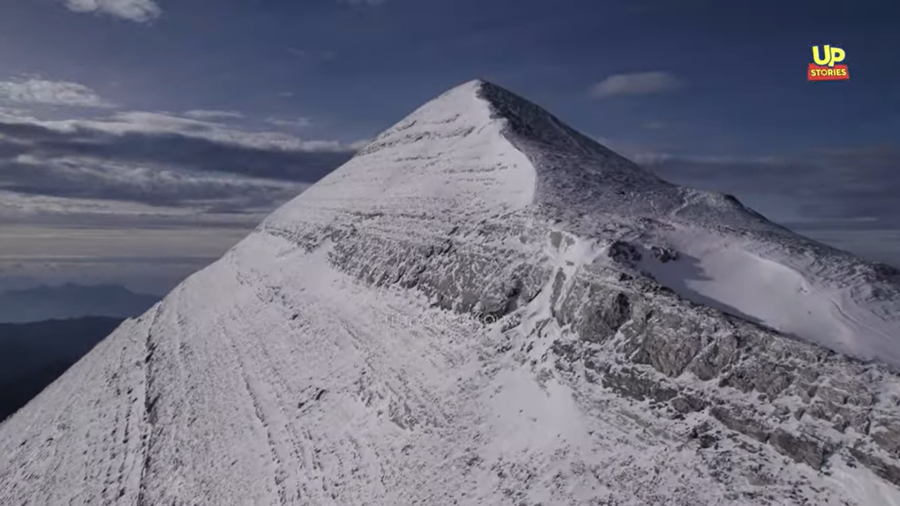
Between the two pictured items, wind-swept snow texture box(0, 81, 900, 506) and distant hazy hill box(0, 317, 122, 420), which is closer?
wind-swept snow texture box(0, 81, 900, 506)

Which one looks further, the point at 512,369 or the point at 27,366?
the point at 27,366

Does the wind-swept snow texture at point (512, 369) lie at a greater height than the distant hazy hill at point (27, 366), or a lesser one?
greater

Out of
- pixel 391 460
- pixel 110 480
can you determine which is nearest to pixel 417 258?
pixel 391 460

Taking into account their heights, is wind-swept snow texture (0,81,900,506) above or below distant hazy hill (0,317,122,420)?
above

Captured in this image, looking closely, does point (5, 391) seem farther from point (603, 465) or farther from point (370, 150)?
point (603, 465)

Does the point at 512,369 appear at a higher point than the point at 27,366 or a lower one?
higher

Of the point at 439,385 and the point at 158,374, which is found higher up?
the point at 439,385

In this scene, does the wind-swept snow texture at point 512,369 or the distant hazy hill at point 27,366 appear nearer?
the wind-swept snow texture at point 512,369

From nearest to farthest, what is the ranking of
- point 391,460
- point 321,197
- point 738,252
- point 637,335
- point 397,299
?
1. point 637,335
2. point 391,460
3. point 738,252
4. point 397,299
5. point 321,197
